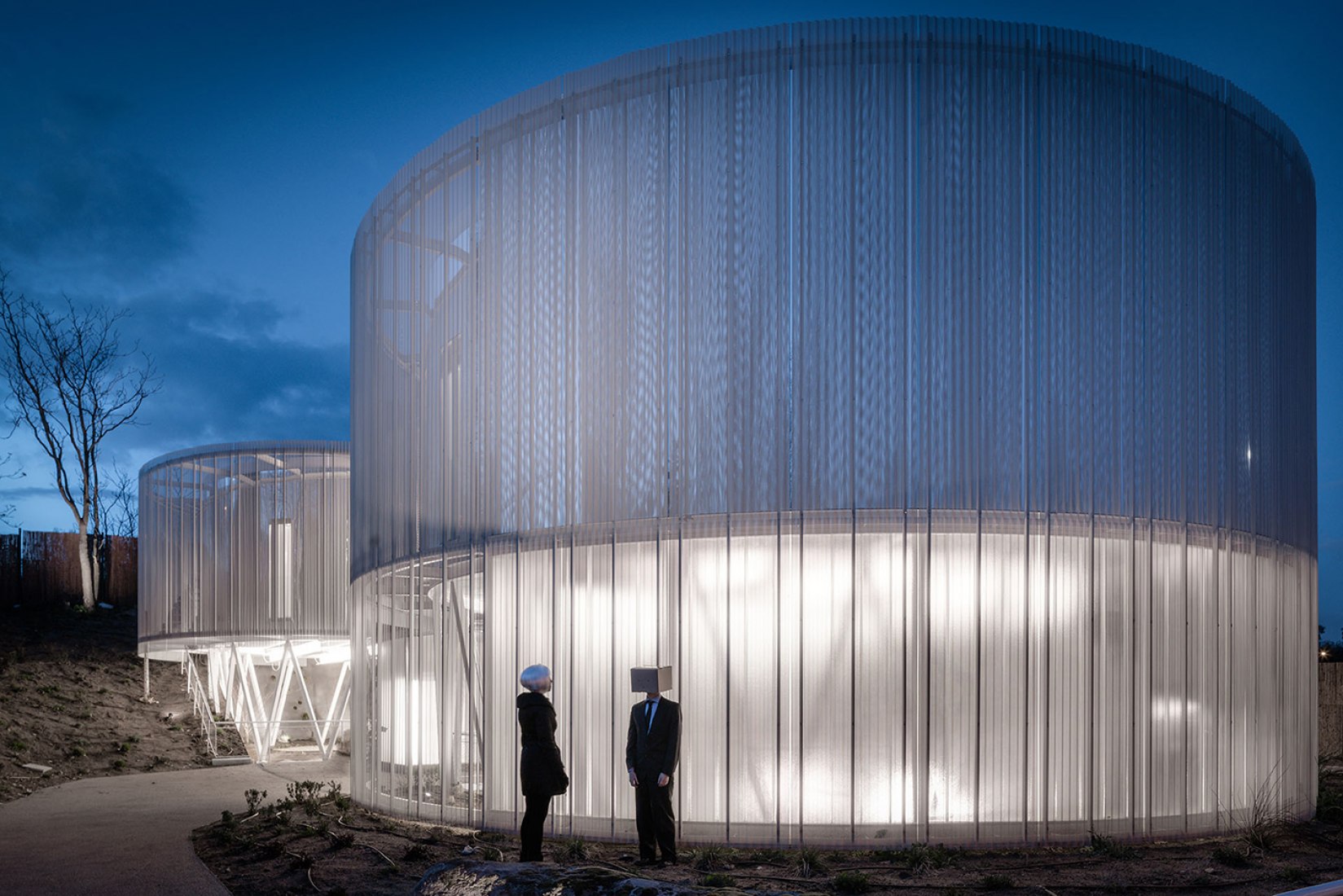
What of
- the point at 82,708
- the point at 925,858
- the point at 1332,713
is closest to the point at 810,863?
the point at 925,858

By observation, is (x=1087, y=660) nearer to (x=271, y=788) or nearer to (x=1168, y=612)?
(x=1168, y=612)

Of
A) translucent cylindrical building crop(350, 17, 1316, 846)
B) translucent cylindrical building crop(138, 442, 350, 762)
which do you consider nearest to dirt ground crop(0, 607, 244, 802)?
translucent cylindrical building crop(138, 442, 350, 762)

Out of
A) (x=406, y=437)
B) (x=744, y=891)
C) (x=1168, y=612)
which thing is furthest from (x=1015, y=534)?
(x=406, y=437)

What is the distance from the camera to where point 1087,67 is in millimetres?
11812

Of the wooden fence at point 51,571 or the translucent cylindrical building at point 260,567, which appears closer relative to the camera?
the translucent cylindrical building at point 260,567

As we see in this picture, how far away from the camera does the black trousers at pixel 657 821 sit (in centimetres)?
966

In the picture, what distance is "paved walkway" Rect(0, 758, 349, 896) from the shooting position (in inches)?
390

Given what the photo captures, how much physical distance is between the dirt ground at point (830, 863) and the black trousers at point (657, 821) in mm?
206

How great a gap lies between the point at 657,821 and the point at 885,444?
3832mm

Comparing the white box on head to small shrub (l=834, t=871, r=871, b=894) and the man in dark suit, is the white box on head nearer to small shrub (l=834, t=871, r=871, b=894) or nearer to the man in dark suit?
the man in dark suit

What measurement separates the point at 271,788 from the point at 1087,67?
575 inches

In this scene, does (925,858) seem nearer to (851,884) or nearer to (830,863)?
(830,863)

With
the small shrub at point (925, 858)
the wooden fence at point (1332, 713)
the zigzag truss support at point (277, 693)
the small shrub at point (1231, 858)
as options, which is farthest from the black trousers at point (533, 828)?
the wooden fence at point (1332, 713)

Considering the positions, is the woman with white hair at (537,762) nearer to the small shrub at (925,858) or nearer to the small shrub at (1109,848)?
the small shrub at (925,858)
